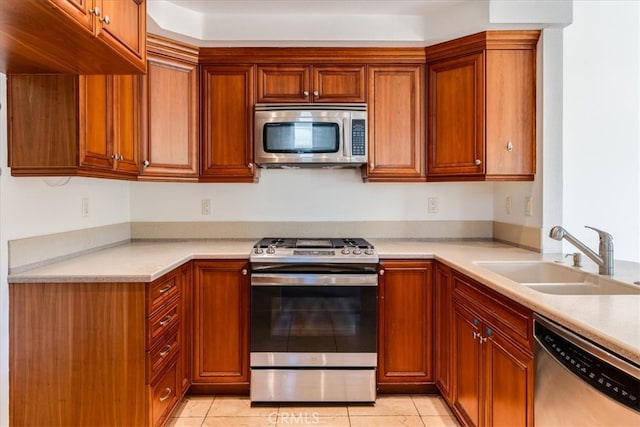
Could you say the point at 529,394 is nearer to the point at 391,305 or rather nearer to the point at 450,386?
the point at 450,386

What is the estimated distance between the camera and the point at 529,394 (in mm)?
1454

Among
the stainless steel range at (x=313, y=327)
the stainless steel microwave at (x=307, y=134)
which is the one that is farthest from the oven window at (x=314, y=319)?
the stainless steel microwave at (x=307, y=134)

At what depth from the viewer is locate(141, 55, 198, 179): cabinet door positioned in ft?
8.32

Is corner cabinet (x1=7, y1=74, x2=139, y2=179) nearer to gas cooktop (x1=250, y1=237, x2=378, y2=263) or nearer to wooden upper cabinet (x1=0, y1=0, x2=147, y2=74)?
wooden upper cabinet (x1=0, y1=0, x2=147, y2=74)

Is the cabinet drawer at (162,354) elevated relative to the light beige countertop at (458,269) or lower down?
lower down

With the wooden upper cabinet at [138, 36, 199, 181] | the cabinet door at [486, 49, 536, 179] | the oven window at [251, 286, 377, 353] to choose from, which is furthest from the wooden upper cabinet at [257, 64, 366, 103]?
the oven window at [251, 286, 377, 353]

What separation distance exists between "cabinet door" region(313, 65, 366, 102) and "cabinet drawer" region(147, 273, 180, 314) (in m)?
1.42

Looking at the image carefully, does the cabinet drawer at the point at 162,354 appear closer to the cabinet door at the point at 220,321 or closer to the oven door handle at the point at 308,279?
the cabinet door at the point at 220,321

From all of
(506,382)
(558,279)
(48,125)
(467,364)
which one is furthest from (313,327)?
(48,125)

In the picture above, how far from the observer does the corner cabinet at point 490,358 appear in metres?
1.50

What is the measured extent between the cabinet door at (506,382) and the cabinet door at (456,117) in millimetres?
1125

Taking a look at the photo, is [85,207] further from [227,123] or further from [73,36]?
[73,36]

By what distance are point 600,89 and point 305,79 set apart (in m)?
1.71

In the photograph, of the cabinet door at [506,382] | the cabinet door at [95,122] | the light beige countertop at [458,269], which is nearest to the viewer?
the light beige countertop at [458,269]
